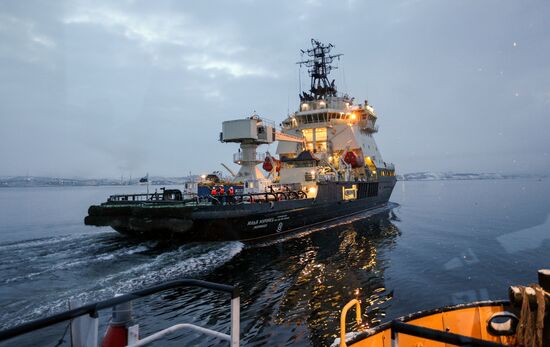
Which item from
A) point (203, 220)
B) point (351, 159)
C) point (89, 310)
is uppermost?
point (351, 159)

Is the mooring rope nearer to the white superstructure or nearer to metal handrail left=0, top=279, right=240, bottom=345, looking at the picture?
metal handrail left=0, top=279, right=240, bottom=345

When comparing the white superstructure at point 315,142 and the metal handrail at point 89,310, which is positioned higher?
the white superstructure at point 315,142

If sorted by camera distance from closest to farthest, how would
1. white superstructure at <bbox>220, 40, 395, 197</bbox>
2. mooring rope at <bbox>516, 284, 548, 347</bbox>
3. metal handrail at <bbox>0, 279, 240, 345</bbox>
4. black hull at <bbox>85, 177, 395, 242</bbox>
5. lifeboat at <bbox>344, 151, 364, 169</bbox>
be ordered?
metal handrail at <bbox>0, 279, 240, 345</bbox> → mooring rope at <bbox>516, 284, 548, 347</bbox> → black hull at <bbox>85, 177, 395, 242</bbox> → white superstructure at <bbox>220, 40, 395, 197</bbox> → lifeboat at <bbox>344, 151, 364, 169</bbox>

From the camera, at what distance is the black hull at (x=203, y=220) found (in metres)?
18.4

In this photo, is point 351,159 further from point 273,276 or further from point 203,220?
point 273,276

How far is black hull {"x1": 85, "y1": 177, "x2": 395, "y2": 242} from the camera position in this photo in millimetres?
18375

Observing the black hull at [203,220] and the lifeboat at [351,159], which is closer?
the black hull at [203,220]

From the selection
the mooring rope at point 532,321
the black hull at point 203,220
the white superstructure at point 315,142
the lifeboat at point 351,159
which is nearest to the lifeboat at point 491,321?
the mooring rope at point 532,321

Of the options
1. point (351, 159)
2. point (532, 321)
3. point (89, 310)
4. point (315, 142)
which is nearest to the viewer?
point (89, 310)

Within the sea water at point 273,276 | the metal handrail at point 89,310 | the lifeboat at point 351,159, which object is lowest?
the sea water at point 273,276

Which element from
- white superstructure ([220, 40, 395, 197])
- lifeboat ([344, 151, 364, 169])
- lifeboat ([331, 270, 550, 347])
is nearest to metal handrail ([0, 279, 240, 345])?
lifeboat ([331, 270, 550, 347])

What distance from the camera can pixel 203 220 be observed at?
18391mm

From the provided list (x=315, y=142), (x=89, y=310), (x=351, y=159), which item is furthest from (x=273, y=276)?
(x=315, y=142)

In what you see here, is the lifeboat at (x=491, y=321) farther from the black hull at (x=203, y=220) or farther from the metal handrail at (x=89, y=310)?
the black hull at (x=203, y=220)
